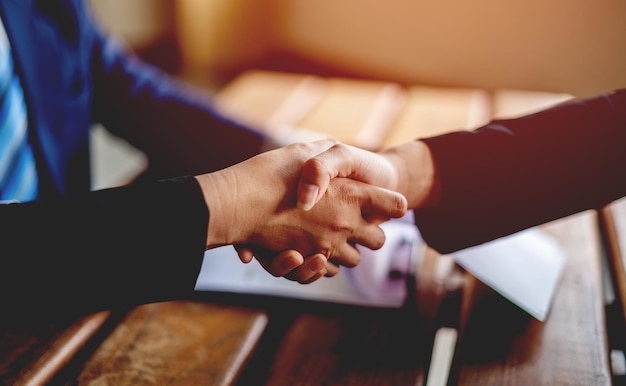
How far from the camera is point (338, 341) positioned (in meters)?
0.73

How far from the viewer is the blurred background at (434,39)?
6.94ft

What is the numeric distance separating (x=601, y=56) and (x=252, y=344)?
1.40 metres

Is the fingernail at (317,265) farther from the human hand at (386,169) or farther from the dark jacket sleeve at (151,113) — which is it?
the dark jacket sleeve at (151,113)

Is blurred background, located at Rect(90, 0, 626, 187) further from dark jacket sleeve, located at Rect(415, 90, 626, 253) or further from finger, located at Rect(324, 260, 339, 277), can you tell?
finger, located at Rect(324, 260, 339, 277)

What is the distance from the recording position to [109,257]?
24.1 inches

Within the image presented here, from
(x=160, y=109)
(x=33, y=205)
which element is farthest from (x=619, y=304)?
(x=160, y=109)

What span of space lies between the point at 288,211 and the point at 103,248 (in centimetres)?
23

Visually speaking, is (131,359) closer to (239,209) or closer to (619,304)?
(239,209)

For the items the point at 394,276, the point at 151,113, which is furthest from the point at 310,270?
the point at 151,113

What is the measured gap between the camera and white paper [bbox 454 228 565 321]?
786 mm

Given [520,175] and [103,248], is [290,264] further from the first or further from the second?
[520,175]

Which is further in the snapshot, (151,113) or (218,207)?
(151,113)

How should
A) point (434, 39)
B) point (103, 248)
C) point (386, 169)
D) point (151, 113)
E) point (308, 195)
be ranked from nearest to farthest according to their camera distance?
point (103, 248) < point (308, 195) < point (386, 169) < point (151, 113) < point (434, 39)

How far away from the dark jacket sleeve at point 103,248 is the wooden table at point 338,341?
0.09 metres
